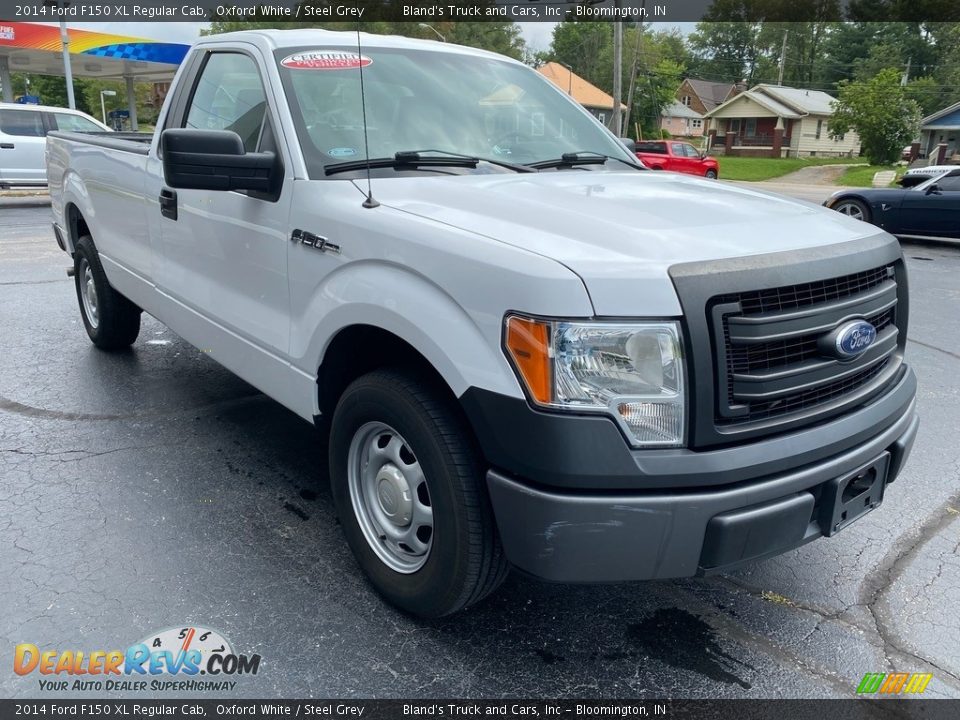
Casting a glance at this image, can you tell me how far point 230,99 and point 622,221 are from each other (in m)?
2.25

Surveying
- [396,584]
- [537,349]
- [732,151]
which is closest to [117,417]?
[396,584]

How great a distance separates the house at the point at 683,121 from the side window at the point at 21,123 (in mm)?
62516

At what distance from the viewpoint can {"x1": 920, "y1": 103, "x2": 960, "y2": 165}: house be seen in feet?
151

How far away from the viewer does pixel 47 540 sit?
10.4 feet

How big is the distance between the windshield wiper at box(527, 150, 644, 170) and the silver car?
14355 millimetres

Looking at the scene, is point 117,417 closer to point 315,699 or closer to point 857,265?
point 315,699

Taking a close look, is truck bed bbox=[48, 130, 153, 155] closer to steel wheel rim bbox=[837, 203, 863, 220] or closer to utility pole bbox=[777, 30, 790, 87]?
steel wheel rim bbox=[837, 203, 863, 220]

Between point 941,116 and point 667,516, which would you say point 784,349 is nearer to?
point 667,516

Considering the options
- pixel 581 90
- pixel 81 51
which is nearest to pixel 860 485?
pixel 81 51

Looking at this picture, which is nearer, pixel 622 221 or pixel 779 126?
pixel 622 221

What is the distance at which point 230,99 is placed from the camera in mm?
3668

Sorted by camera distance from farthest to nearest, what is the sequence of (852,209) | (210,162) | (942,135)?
(942,135)
(852,209)
(210,162)

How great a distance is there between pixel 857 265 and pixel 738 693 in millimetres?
1401

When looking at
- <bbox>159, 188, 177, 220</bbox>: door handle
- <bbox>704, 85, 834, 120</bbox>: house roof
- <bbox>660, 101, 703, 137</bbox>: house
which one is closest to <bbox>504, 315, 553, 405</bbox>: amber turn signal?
<bbox>159, 188, 177, 220</bbox>: door handle
